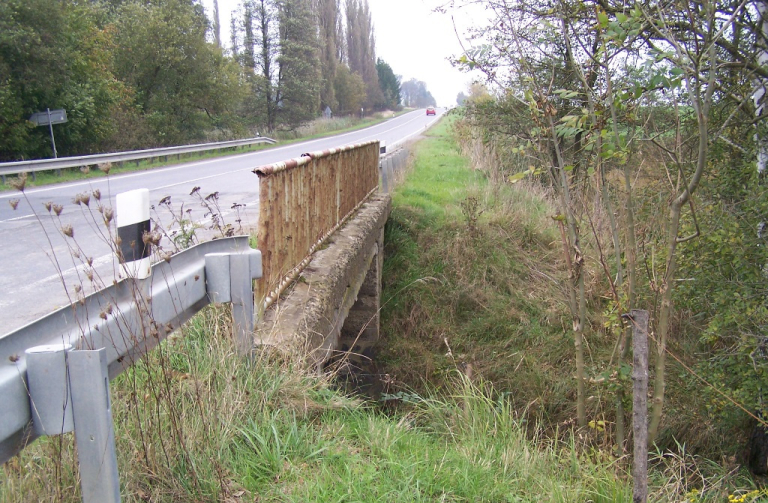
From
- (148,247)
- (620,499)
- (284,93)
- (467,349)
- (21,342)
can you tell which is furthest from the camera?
(284,93)

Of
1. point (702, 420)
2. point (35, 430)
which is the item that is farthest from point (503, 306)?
point (35, 430)

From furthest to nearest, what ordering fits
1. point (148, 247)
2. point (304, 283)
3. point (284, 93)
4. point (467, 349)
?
point (284, 93)
point (467, 349)
point (304, 283)
point (148, 247)

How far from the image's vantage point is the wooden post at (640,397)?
7.83 ft

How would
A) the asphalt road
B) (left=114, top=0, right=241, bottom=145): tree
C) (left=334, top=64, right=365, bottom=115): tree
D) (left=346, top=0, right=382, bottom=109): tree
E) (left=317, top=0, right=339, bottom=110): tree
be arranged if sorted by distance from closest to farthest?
the asphalt road
(left=114, top=0, right=241, bottom=145): tree
(left=317, top=0, right=339, bottom=110): tree
(left=334, top=64, right=365, bottom=115): tree
(left=346, top=0, right=382, bottom=109): tree

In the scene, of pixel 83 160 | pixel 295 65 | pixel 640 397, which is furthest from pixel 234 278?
pixel 295 65

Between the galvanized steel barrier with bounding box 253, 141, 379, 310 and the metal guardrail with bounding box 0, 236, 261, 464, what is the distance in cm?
96

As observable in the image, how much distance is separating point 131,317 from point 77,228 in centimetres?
651

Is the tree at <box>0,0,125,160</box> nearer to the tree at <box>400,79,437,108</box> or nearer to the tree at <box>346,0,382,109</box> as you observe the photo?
the tree at <box>346,0,382,109</box>

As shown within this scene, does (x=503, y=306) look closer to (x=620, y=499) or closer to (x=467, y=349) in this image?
(x=467, y=349)

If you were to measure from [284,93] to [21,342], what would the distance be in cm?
4160

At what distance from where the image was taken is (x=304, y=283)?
4.39 m

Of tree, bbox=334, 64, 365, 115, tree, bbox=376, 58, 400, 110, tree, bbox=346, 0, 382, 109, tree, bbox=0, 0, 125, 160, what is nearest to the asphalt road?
tree, bbox=0, 0, 125, 160

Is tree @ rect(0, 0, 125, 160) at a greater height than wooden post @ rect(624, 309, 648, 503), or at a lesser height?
greater

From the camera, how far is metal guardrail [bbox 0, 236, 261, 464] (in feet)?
4.39
